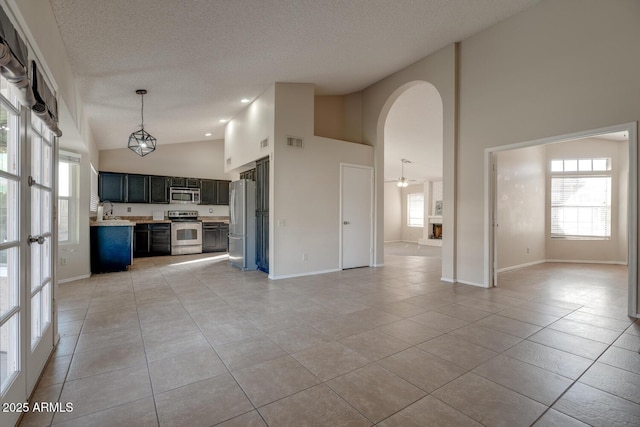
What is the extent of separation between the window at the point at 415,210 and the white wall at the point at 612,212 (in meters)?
5.54

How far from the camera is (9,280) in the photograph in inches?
67.1

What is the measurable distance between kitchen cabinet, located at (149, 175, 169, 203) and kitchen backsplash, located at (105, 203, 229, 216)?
0.96 ft

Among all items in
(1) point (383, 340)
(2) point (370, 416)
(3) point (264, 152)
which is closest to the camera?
(2) point (370, 416)

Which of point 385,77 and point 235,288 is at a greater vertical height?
point 385,77

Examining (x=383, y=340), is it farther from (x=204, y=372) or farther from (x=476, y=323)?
(x=204, y=372)

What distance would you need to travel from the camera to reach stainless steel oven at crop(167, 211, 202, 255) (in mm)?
8039

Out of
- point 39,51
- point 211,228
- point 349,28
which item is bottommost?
point 211,228

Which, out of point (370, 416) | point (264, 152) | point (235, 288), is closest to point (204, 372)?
point (370, 416)

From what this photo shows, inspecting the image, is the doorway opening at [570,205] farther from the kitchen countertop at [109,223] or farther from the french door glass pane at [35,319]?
the kitchen countertop at [109,223]

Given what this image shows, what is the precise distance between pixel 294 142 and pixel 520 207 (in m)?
4.94

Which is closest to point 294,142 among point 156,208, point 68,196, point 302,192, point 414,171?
point 302,192

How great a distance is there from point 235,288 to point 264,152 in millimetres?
2442

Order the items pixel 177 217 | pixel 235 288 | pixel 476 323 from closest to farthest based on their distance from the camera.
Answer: pixel 476 323
pixel 235 288
pixel 177 217

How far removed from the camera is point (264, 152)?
545 cm
